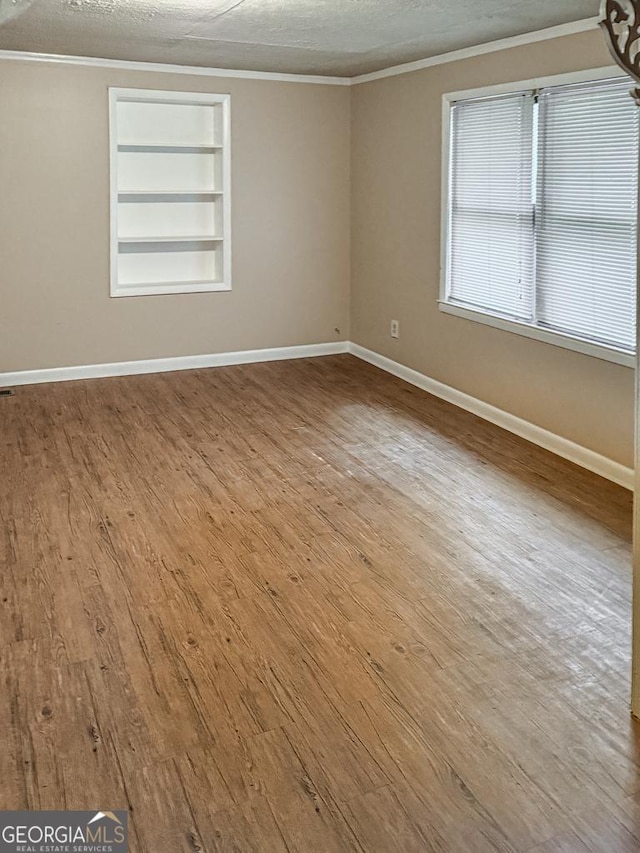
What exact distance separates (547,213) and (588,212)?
14.0 inches

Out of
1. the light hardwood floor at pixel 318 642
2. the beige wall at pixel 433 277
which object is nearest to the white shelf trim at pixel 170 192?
the beige wall at pixel 433 277

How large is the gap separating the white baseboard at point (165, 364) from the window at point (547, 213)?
1.63 meters

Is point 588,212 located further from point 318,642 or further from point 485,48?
point 318,642

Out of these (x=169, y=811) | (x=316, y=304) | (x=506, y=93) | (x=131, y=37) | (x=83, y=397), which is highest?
(x=131, y=37)

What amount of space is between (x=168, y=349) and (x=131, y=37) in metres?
2.39

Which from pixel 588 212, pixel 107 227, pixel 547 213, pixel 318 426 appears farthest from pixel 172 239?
pixel 588 212

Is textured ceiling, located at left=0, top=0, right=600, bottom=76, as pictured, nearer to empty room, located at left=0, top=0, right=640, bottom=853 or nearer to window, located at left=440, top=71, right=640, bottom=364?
empty room, located at left=0, top=0, right=640, bottom=853

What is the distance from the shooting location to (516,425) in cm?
509

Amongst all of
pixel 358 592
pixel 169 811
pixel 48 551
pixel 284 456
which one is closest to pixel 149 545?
pixel 48 551

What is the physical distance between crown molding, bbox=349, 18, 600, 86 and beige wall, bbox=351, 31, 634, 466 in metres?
0.04

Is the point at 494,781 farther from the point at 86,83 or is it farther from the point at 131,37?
the point at 86,83

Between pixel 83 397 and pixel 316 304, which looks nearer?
pixel 83 397

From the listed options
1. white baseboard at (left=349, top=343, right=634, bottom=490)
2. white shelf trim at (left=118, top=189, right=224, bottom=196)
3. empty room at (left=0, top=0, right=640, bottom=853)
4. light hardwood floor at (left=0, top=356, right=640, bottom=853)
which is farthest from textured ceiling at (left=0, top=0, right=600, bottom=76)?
light hardwood floor at (left=0, top=356, right=640, bottom=853)

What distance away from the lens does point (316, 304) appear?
277 inches
